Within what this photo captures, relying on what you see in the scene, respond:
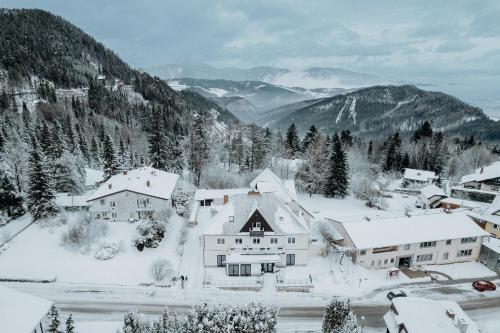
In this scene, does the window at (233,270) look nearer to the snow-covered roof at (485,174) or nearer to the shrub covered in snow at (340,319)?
the shrub covered in snow at (340,319)

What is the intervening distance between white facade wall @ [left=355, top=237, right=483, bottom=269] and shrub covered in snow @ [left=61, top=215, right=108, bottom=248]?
3608 centimetres

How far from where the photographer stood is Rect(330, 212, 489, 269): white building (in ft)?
143

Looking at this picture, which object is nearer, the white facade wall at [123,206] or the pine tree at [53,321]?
the pine tree at [53,321]

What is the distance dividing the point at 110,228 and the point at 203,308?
101ft

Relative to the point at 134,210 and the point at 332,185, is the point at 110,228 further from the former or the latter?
the point at 332,185

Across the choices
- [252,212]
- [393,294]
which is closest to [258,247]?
[252,212]

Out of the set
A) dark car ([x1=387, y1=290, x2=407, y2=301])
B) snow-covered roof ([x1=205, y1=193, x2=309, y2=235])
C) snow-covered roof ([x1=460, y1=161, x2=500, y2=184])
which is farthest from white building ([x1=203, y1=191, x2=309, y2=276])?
snow-covered roof ([x1=460, y1=161, x2=500, y2=184])

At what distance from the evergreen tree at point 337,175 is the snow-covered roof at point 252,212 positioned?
99.6ft

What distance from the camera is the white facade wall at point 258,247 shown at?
4241 centimetres

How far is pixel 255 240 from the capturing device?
42.8 meters

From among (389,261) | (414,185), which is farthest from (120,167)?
(414,185)

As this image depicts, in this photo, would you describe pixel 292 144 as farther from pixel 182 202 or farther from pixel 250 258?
pixel 250 258

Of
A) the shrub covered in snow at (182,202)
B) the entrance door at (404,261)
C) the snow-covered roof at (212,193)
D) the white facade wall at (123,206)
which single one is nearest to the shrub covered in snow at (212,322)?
the entrance door at (404,261)

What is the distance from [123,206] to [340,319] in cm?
3936
